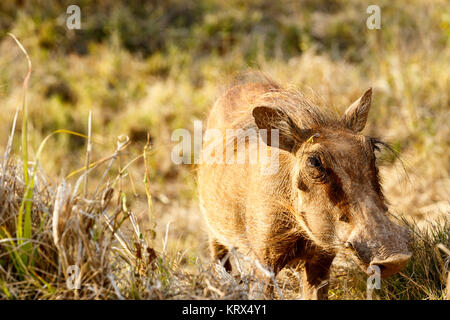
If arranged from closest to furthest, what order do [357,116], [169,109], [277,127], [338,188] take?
[338,188]
[277,127]
[357,116]
[169,109]

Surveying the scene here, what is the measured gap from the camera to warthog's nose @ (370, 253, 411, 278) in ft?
7.58

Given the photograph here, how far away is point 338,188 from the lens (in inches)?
101

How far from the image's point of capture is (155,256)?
260 centimetres

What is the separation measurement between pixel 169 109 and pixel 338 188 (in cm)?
554

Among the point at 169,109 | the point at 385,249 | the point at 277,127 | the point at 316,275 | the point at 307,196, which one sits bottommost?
the point at 316,275

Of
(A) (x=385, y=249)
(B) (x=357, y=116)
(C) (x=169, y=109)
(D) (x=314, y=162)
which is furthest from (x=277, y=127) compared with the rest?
(C) (x=169, y=109)

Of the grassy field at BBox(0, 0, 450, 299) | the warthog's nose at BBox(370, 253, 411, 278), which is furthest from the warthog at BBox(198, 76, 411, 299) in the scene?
the grassy field at BBox(0, 0, 450, 299)

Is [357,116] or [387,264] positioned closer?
[387,264]

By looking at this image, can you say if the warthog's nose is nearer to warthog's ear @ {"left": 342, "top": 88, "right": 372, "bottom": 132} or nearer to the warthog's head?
the warthog's head

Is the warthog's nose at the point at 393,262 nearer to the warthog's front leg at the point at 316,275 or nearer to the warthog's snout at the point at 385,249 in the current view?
the warthog's snout at the point at 385,249

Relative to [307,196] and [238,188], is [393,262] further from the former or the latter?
[238,188]

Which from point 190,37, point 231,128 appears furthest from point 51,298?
point 190,37

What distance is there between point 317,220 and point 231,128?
1105 millimetres

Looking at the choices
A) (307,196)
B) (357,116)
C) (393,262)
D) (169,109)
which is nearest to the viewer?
(393,262)
